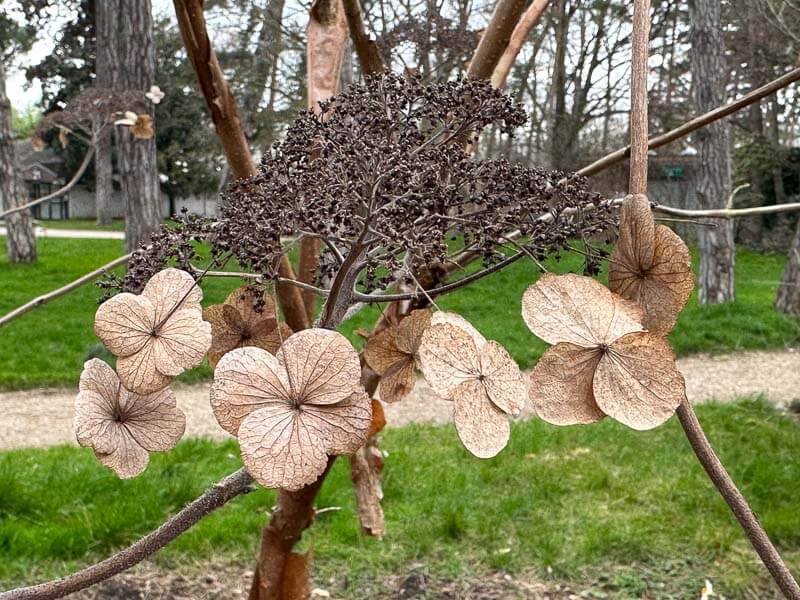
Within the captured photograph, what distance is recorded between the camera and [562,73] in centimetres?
1236

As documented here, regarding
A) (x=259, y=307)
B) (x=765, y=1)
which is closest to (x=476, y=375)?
(x=259, y=307)

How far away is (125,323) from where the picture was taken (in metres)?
0.45

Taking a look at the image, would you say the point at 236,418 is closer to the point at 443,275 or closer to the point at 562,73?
the point at 443,275

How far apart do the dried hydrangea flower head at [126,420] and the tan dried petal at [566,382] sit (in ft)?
0.82

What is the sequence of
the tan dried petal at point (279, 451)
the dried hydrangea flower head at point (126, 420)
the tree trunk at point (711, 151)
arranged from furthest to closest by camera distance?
the tree trunk at point (711, 151), the dried hydrangea flower head at point (126, 420), the tan dried petal at point (279, 451)

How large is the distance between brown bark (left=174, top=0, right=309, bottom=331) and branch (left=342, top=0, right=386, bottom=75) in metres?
0.24

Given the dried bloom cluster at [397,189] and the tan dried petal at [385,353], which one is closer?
the dried bloom cluster at [397,189]

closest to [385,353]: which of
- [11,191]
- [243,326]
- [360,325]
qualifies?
[243,326]

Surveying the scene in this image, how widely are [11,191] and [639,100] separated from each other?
487 inches

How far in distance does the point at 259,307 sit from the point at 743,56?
11.5 m

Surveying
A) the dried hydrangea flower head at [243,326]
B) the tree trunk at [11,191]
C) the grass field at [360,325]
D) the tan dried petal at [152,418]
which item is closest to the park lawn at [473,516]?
the grass field at [360,325]

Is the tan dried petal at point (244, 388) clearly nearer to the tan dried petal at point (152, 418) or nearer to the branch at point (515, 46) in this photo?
the tan dried petal at point (152, 418)

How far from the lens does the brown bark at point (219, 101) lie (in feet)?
3.04

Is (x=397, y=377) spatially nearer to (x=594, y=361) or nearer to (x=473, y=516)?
(x=594, y=361)
